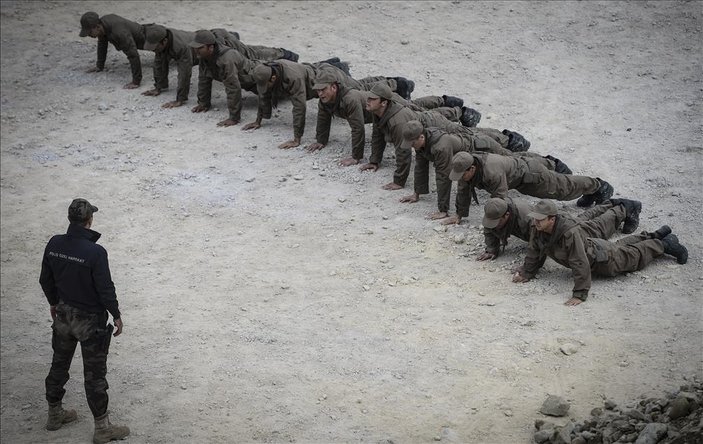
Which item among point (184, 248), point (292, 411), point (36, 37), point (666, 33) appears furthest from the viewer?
point (36, 37)

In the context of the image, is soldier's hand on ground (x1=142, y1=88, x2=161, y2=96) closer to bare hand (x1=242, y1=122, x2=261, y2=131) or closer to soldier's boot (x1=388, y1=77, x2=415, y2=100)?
bare hand (x1=242, y1=122, x2=261, y2=131)

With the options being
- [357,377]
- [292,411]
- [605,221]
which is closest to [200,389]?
[292,411]

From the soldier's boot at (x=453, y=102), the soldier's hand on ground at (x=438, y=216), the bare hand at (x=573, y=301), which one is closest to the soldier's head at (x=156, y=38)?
the soldier's boot at (x=453, y=102)

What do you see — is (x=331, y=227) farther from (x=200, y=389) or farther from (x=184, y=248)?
(x=200, y=389)

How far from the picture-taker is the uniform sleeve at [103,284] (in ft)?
24.3

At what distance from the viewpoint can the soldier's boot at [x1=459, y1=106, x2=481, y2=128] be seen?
12656 millimetres

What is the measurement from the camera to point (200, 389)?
8312mm

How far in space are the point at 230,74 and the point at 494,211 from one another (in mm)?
5733

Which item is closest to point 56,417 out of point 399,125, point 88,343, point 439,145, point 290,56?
point 88,343

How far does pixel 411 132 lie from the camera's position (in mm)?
10891

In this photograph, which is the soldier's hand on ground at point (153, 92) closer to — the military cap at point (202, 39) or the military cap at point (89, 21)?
the military cap at point (89, 21)

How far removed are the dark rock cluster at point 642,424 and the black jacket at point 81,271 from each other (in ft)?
12.6

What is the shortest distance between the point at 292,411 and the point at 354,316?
5.37 ft

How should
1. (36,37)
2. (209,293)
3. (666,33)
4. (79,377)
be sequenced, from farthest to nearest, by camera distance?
(36,37)
(666,33)
(209,293)
(79,377)
